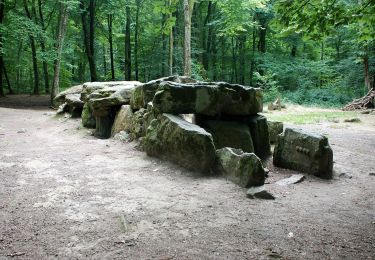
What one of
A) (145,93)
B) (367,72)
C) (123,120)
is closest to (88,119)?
(123,120)

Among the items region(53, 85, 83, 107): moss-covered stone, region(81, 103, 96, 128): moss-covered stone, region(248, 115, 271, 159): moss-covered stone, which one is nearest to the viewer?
region(248, 115, 271, 159): moss-covered stone

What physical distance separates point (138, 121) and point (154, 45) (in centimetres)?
1879

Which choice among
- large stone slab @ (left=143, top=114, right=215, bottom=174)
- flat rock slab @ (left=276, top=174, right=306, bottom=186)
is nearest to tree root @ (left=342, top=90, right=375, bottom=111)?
flat rock slab @ (left=276, top=174, right=306, bottom=186)

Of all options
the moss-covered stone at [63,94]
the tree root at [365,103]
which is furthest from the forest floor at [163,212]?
the tree root at [365,103]

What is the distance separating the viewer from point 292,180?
5.52 meters

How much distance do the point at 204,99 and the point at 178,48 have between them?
1838 centimetres

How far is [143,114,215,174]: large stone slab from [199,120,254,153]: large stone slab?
2.22 ft

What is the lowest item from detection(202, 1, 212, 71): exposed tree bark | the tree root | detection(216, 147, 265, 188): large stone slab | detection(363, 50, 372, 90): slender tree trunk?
detection(216, 147, 265, 188): large stone slab

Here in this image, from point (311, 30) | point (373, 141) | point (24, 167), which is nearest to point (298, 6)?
point (311, 30)

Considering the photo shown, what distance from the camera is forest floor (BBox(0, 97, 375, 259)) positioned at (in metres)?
3.20

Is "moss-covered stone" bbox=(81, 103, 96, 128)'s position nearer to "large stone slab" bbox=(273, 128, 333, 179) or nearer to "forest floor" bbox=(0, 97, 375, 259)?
"forest floor" bbox=(0, 97, 375, 259)

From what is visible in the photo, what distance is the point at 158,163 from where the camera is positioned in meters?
6.15

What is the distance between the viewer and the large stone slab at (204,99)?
21.4ft

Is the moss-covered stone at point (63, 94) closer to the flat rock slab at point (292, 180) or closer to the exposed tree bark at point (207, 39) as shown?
the flat rock slab at point (292, 180)
